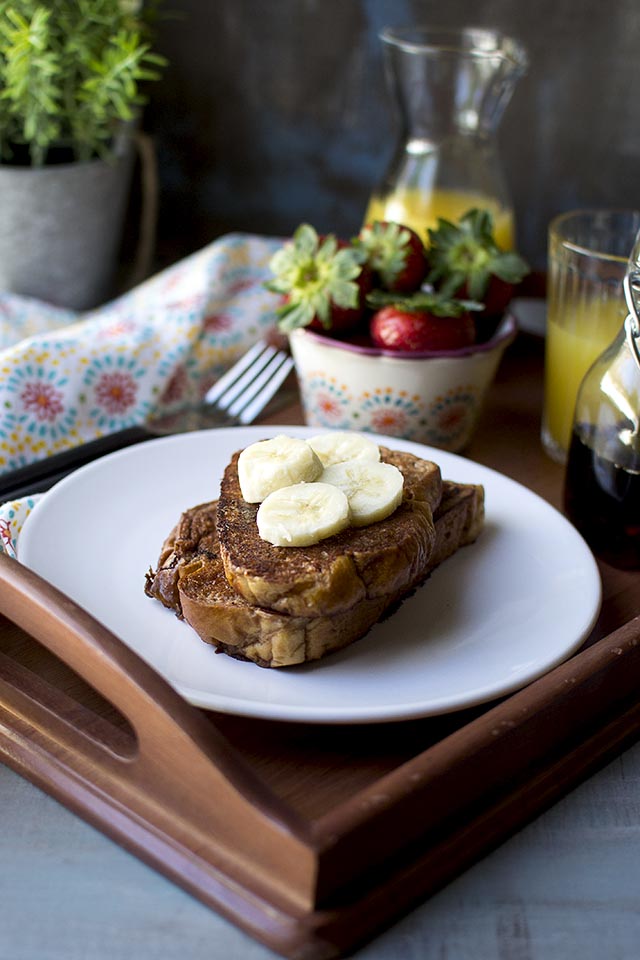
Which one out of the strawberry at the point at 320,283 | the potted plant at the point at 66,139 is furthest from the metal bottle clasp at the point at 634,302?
the potted plant at the point at 66,139

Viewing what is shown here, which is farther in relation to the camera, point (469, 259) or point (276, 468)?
point (469, 259)

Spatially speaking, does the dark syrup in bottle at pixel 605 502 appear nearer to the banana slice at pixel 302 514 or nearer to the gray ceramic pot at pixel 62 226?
the banana slice at pixel 302 514

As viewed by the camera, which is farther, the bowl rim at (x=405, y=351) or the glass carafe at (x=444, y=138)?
the glass carafe at (x=444, y=138)

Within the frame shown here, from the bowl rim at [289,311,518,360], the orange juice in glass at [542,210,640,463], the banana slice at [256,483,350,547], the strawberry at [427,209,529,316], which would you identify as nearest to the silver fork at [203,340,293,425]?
the bowl rim at [289,311,518,360]

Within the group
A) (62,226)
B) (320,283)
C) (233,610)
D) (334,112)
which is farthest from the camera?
(334,112)

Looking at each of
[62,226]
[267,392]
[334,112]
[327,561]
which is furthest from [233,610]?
[334,112]

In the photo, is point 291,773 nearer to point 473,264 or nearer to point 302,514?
point 302,514
